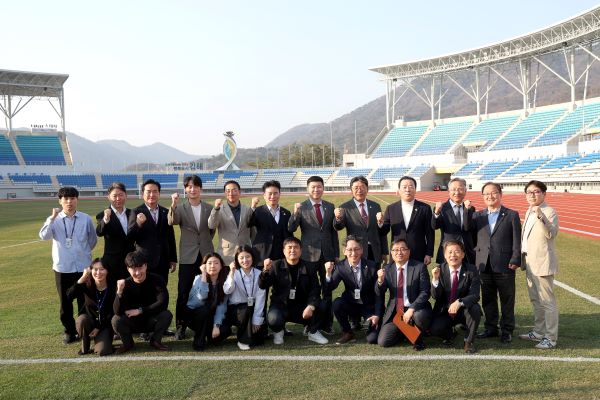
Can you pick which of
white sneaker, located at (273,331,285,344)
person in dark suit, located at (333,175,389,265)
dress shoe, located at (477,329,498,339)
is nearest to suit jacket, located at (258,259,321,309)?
white sneaker, located at (273,331,285,344)

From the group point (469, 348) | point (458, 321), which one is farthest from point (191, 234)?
point (469, 348)

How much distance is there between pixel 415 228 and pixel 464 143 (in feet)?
154

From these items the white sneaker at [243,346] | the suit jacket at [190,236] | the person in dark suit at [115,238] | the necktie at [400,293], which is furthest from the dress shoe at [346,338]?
the person in dark suit at [115,238]

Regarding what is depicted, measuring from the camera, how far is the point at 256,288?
531cm

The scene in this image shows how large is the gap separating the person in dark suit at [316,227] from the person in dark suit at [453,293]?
1318 millimetres

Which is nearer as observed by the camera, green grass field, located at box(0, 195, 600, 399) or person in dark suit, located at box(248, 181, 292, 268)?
green grass field, located at box(0, 195, 600, 399)

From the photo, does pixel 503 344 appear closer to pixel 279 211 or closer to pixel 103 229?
pixel 279 211

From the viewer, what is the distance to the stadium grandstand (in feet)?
121

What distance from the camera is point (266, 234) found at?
5770 millimetres

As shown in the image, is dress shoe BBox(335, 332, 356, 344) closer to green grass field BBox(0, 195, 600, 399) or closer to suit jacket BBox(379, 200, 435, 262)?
green grass field BBox(0, 195, 600, 399)

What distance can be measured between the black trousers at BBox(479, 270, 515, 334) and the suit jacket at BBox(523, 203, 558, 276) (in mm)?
287

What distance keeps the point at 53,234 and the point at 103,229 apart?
1.87ft

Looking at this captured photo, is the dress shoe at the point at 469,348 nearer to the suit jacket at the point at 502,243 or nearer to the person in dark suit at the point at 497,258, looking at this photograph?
the person in dark suit at the point at 497,258

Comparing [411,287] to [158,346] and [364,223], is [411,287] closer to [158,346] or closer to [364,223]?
[364,223]
